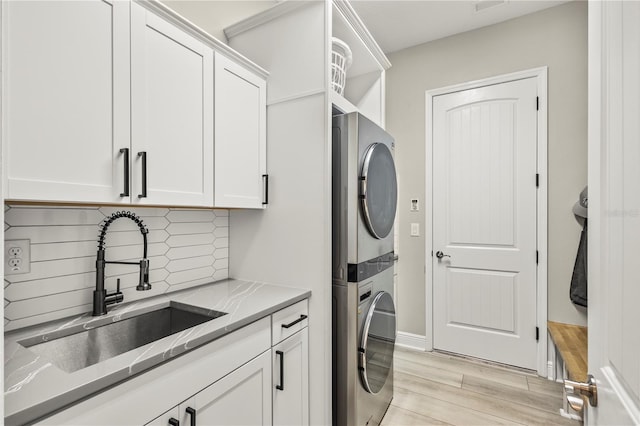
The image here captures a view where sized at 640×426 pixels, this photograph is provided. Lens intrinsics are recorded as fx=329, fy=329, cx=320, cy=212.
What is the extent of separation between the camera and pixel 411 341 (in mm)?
3057

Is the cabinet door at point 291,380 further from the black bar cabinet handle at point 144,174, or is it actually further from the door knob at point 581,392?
the door knob at point 581,392

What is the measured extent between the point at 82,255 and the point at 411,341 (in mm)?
2710

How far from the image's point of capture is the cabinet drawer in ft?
4.67

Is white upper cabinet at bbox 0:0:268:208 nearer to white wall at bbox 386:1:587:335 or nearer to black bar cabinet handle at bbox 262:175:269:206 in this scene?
black bar cabinet handle at bbox 262:175:269:206

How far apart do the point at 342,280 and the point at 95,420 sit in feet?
3.56

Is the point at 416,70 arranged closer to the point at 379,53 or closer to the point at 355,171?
the point at 379,53

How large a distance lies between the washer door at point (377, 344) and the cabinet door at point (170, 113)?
1016 mm

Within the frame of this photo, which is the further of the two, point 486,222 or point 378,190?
point 486,222

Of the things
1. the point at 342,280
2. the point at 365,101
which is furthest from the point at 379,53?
the point at 342,280

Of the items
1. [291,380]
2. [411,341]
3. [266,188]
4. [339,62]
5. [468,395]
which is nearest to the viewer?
[291,380]

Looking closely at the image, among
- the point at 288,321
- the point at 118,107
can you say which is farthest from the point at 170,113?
the point at 288,321

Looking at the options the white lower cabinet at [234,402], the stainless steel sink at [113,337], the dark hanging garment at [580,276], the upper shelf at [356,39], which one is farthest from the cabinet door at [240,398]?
the dark hanging garment at [580,276]

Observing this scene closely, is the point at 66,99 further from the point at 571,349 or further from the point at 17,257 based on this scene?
the point at 571,349

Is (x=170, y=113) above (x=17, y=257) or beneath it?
above
